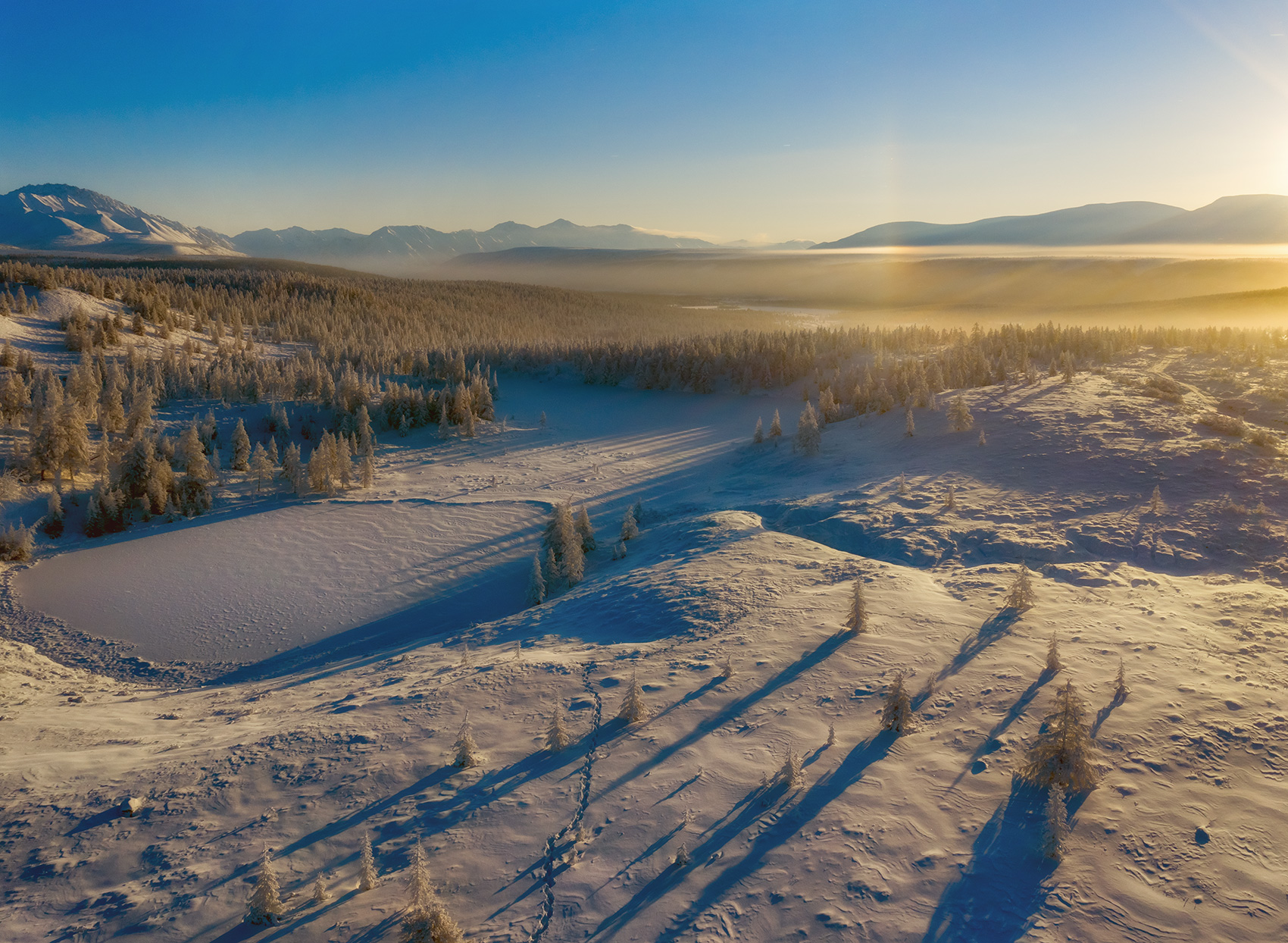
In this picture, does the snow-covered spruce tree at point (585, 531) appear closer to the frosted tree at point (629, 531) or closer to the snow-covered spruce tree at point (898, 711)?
the frosted tree at point (629, 531)

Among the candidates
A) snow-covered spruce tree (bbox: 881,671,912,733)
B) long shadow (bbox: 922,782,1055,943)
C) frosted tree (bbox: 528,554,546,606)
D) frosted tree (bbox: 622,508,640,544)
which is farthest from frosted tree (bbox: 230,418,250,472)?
long shadow (bbox: 922,782,1055,943)

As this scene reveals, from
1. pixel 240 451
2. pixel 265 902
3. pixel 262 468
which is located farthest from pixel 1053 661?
pixel 240 451

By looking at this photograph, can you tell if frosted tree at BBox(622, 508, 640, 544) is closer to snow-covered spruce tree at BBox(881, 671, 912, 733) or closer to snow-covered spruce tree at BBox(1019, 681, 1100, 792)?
snow-covered spruce tree at BBox(881, 671, 912, 733)

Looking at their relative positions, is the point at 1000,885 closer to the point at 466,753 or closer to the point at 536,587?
the point at 466,753

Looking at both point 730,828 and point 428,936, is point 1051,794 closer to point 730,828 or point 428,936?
point 730,828

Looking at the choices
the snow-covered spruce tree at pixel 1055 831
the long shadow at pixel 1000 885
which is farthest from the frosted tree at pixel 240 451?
the snow-covered spruce tree at pixel 1055 831
